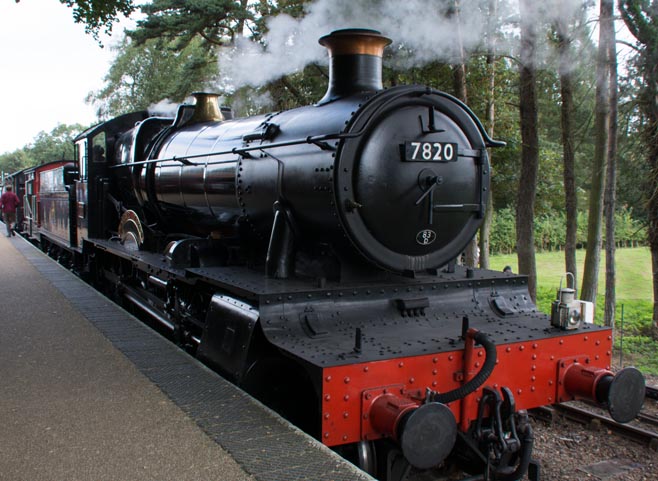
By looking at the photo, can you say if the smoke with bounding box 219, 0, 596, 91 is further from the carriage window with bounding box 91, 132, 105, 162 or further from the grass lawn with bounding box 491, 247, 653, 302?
the grass lawn with bounding box 491, 247, 653, 302

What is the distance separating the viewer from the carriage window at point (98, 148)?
8.34m

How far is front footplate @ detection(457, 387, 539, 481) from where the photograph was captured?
346 cm

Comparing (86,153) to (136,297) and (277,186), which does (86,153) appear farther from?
(277,186)

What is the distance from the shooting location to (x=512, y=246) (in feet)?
80.1

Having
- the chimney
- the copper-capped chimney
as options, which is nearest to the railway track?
the copper-capped chimney

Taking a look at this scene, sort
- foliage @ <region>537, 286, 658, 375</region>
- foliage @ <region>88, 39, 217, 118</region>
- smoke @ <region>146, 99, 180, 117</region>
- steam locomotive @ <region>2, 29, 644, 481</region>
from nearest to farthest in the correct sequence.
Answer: steam locomotive @ <region>2, 29, 644, 481</region>, foliage @ <region>537, 286, 658, 375</region>, smoke @ <region>146, 99, 180, 117</region>, foliage @ <region>88, 39, 217, 118</region>

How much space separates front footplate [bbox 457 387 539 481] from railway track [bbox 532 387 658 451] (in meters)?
1.69

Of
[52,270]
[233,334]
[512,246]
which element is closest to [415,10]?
[233,334]

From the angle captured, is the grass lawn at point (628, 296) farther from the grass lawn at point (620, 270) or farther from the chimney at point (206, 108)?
the chimney at point (206, 108)

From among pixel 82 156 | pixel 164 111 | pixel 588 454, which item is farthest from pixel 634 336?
pixel 82 156

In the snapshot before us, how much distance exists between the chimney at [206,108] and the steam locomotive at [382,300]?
1.84 metres

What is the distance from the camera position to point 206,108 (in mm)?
6703

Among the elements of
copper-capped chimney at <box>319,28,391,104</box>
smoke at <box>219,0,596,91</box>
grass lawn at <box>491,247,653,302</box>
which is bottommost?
grass lawn at <box>491,247,653,302</box>

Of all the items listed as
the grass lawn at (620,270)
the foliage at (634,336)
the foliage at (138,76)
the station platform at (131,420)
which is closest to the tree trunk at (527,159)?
the foliage at (634,336)
